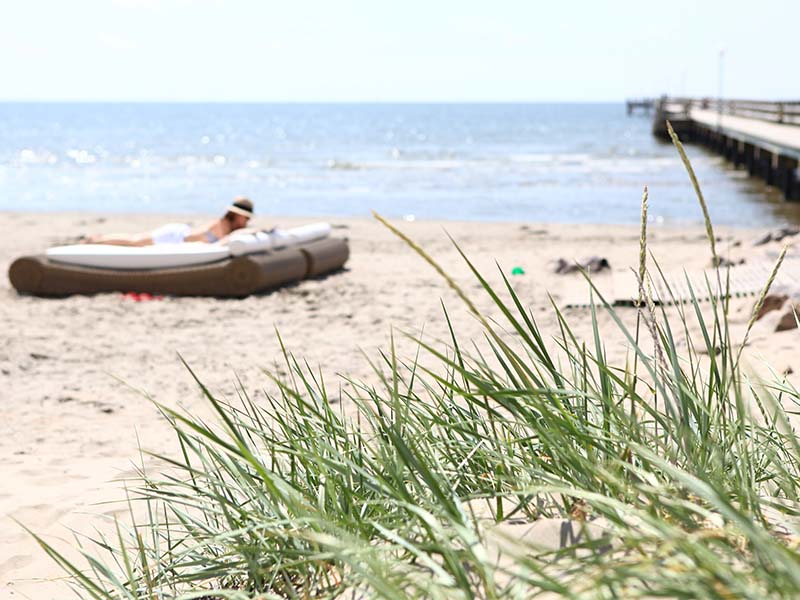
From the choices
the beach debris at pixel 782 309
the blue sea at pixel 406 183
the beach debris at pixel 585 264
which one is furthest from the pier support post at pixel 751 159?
the beach debris at pixel 782 309

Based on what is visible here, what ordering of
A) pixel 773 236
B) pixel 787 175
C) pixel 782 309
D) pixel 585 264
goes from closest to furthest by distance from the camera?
pixel 782 309, pixel 585 264, pixel 773 236, pixel 787 175

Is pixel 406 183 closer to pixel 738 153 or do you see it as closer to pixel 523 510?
pixel 738 153

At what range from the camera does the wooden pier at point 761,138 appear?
19547mm

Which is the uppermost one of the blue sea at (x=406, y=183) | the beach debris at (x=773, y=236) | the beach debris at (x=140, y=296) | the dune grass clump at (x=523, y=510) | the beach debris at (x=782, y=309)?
the dune grass clump at (x=523, y=510)

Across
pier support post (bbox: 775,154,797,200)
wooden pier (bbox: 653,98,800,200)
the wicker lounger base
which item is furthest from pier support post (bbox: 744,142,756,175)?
the wicker lounger base

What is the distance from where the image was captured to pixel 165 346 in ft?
21.5

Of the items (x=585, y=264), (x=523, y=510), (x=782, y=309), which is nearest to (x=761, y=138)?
(x=585, y=264)

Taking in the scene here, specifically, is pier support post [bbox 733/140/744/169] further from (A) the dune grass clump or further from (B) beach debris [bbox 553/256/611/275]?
(A) the dune grass clump

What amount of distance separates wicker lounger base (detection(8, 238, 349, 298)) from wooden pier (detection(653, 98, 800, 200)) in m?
11.0

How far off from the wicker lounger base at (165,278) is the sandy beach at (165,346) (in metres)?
0.15

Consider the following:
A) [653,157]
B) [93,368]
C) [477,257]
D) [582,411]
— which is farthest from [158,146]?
[582,411]

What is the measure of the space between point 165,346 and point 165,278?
177 centimetres

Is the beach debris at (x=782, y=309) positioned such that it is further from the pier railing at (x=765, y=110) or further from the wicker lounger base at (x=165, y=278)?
the pier railing at (x=765, y=110)

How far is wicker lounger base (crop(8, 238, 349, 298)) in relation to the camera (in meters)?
8.14
